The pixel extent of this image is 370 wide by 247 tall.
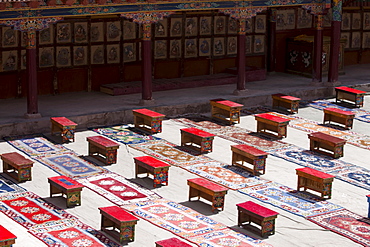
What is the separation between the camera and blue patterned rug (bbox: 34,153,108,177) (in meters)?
17.7

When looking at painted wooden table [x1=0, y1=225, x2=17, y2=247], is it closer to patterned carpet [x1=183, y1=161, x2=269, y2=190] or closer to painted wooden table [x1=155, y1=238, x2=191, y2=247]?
painted wooden table [x1=155, y1=238, x2=191, y2=247]

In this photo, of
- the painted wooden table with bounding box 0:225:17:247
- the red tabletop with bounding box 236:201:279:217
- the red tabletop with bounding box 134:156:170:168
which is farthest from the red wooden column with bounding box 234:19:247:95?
the painted wooden table with bounding box 0:225:17:247

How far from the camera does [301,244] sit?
13625mm

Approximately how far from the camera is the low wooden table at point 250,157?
693 inches

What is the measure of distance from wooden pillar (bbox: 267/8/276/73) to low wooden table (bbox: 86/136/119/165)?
487 inches

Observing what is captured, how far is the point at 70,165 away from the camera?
18.2 metres

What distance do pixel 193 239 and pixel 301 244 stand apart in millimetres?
1898

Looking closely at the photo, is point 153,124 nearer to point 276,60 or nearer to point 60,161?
point 60,161

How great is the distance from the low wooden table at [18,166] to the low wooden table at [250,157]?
15.5 ft

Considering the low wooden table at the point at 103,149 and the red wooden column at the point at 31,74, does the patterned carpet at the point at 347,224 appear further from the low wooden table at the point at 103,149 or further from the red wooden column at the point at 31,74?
the red wooden column at the point at 31,74

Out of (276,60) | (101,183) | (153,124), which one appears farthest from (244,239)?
(276,60)

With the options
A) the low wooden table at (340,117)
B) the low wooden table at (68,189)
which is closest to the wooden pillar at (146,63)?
the low wooden table at (340,117)

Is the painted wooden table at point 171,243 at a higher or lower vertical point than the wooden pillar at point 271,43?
lower

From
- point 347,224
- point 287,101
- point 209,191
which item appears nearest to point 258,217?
point 209,191
